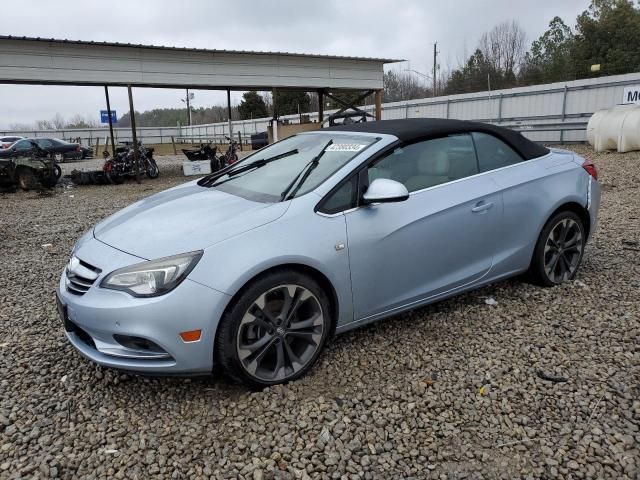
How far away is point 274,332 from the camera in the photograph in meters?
2.66

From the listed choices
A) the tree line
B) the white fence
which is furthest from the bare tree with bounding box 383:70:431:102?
the white fence

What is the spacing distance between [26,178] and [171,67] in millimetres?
4933

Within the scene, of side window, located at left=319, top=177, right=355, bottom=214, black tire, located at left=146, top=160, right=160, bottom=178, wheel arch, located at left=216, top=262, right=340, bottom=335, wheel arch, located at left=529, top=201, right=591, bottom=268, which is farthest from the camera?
black tire, located at left=146, top=160, right=160, bottom=178

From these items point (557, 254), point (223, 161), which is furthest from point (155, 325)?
point (223, 161)

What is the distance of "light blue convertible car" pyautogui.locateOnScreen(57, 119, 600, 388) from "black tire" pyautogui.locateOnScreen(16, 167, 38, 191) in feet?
36.1

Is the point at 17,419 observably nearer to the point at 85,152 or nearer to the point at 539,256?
the point at 539,256

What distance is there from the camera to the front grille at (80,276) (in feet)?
8.64

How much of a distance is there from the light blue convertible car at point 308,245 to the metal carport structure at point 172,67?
11099mm

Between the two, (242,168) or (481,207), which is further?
(242,168)

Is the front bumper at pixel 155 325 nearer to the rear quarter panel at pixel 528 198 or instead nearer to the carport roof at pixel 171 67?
the rear quarter panel at pixel 528 198

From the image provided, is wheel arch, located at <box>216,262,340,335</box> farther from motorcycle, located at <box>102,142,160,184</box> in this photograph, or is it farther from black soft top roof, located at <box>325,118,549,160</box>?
motorcycle, located at <box>102,142,160,184</box>

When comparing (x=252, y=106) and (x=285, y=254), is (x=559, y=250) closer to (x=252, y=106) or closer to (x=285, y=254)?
(x=285, y=254)

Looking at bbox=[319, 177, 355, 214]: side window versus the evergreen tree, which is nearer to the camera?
bbox=[319, 177, 355, 214]: side window

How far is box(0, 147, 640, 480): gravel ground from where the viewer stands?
218cm
